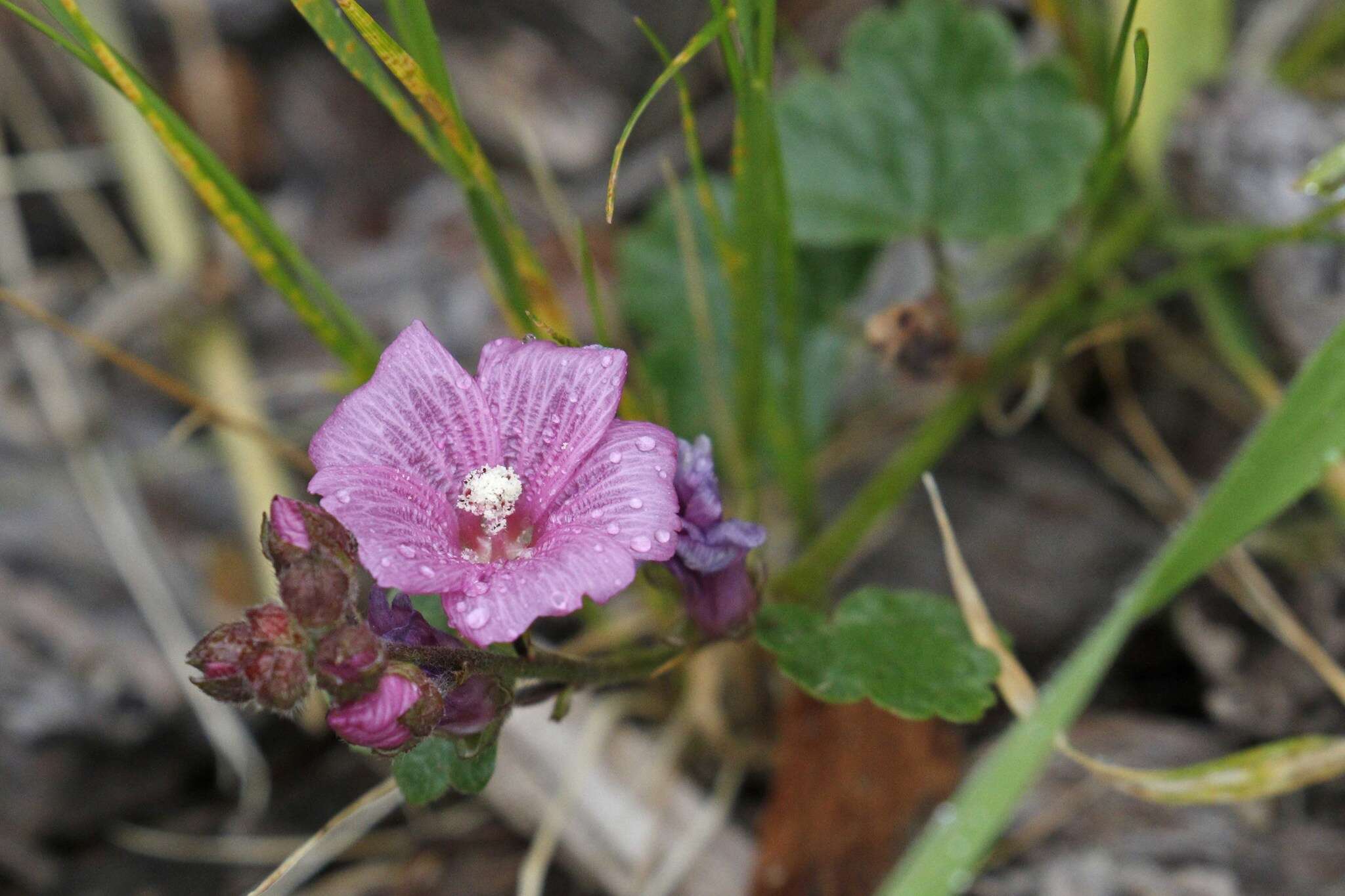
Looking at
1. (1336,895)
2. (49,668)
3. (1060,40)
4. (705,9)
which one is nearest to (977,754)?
(1336,895)

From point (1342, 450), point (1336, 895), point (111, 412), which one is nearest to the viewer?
point (1342, 450)

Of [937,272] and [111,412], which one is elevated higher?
[937,272]

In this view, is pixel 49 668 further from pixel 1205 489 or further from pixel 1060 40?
pixel 1060 40

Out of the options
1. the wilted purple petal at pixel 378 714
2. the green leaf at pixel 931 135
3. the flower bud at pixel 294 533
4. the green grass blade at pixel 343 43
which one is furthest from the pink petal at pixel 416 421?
the green leaf at pixel 931 135

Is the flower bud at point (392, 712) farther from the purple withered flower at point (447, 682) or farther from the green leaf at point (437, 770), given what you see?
the green leaf at point (437, 770)

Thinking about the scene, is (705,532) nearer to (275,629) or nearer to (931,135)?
(275,629)

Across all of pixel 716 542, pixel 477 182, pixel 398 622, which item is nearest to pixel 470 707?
Answer: pixel 398 622
